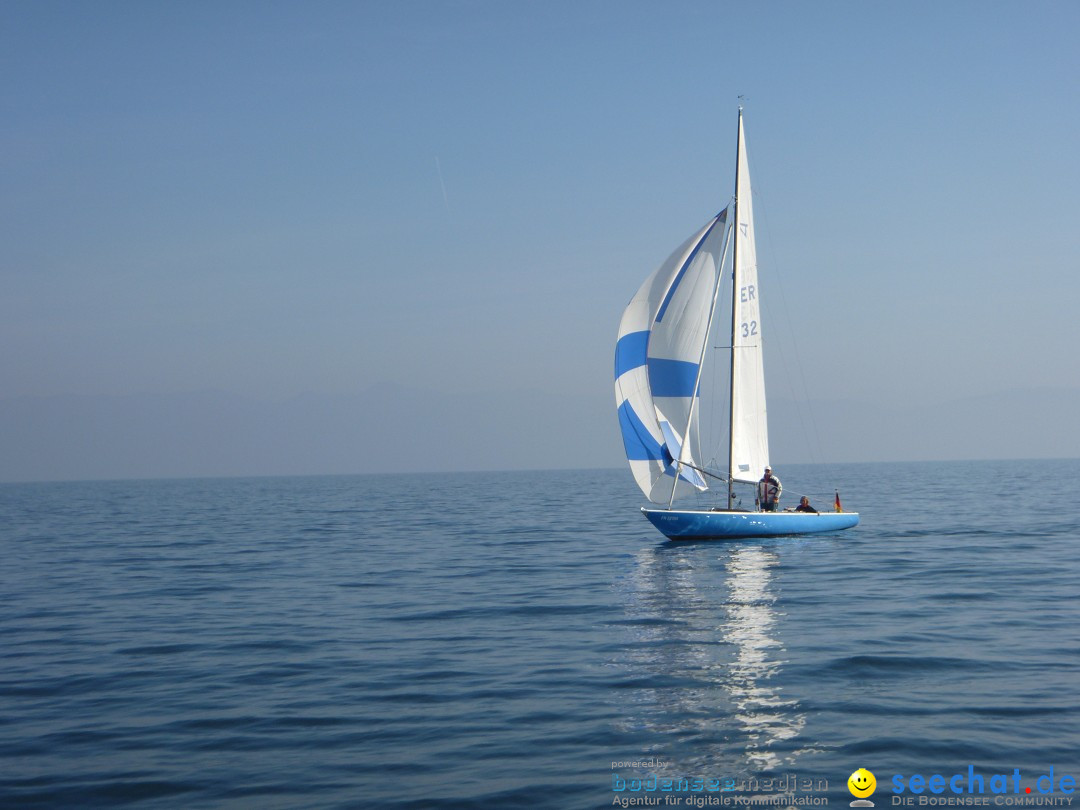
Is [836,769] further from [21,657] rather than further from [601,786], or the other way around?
[21,657]

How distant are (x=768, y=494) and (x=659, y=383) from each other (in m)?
5.35

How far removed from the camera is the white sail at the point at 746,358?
3472 centimetres

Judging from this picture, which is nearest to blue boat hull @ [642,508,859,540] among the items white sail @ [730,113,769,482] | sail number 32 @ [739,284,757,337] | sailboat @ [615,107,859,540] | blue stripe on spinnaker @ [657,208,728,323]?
sailboat @ [615,107,859,540]

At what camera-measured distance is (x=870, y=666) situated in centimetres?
1455

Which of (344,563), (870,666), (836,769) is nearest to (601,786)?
(836,769)

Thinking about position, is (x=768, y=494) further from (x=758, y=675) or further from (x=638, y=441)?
(x=758, y=675)

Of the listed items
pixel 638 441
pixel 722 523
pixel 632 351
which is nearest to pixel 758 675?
pixel 722 523

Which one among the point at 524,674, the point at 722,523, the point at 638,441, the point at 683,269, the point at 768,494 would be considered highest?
the point at 683,269

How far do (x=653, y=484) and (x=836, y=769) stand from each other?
2240 cm

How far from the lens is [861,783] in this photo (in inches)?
380

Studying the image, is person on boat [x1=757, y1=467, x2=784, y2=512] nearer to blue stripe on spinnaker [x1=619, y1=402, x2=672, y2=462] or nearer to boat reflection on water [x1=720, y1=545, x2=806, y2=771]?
blue stripe on spinnaker [x1=619, y1=402, x2=672, y2=462]

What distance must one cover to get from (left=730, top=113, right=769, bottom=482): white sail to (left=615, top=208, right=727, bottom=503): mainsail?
2831 mm

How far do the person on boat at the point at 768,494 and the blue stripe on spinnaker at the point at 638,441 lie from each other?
12.1ft

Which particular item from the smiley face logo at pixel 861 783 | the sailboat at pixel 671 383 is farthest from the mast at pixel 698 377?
the smiley face logo at pixel 861 783
